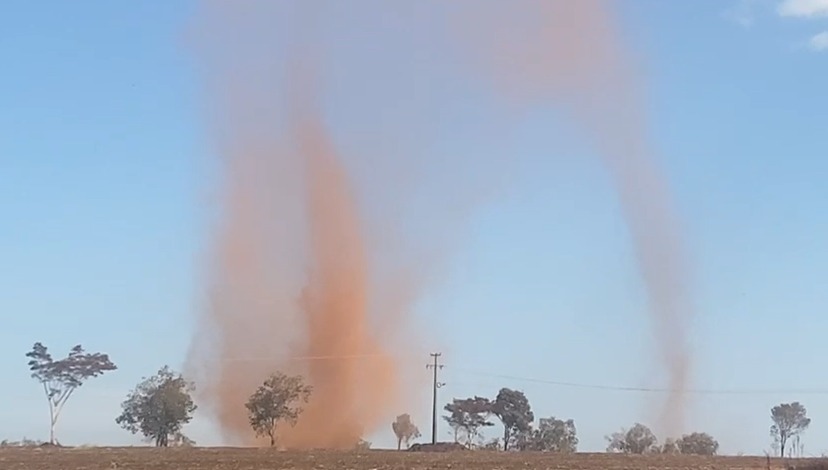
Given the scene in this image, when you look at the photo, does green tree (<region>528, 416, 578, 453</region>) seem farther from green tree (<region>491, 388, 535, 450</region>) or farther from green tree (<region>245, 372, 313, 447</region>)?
green tree (<region>245, 372, 313, 447</region>)

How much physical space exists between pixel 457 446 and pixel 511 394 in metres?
42.9

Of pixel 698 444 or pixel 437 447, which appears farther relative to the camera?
pixel 698 444

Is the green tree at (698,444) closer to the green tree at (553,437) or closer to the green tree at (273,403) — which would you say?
the green tree at (553,437)

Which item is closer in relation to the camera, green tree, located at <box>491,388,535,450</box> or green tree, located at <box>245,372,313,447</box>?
green tree, located at <box>245,372,313,447</box>

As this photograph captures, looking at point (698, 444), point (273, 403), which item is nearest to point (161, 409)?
point (273, 403)

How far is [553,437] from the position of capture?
541ft

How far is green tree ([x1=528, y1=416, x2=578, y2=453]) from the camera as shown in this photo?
534 feet

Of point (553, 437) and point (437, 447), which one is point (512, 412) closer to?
point (553, 437)

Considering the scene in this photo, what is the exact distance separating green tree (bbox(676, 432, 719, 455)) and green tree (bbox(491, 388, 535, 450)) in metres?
24.5

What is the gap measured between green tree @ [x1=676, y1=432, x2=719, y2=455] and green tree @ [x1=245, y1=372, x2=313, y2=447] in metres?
55.9

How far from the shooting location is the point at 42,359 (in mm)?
158000

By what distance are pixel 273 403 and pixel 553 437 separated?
55.9 m

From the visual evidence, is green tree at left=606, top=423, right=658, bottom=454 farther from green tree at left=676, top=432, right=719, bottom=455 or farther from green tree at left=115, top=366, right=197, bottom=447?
green tree at left=115, top=366, right=197, bottom=447

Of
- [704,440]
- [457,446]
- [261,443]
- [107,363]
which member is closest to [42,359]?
[107,363]
